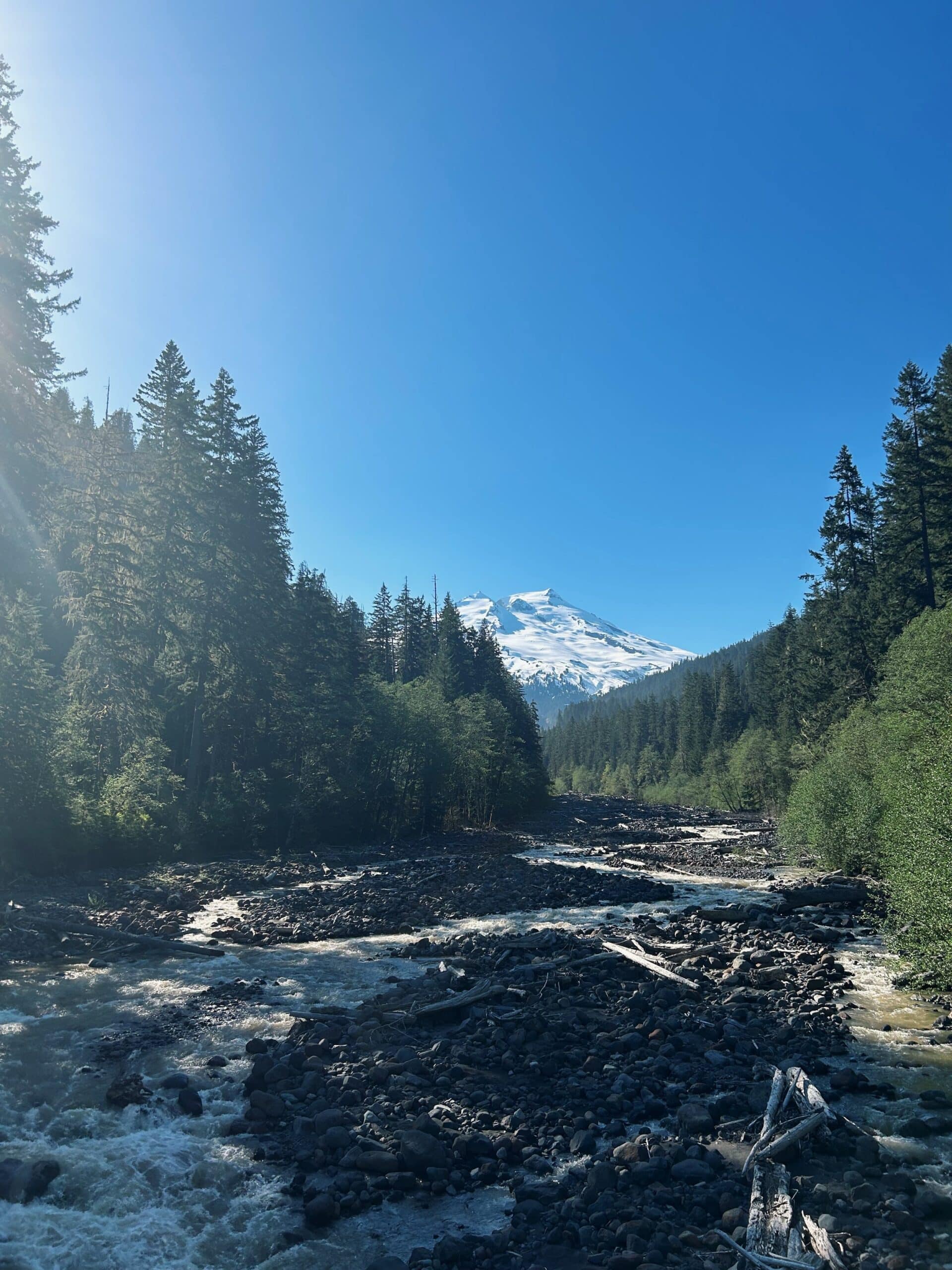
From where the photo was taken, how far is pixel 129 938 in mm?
15391

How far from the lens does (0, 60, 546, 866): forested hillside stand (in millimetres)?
18547

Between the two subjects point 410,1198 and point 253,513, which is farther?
point 253,513

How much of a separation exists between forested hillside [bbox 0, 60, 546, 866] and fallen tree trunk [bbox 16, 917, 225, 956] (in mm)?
7121

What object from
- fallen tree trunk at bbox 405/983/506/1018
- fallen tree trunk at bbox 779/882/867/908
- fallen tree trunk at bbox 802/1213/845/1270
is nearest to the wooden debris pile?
fallen tree trunk at bbox 802/1213/845/1270

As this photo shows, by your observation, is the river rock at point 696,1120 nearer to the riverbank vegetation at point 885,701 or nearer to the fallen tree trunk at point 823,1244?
the fallen tree trunk at point 823,1244

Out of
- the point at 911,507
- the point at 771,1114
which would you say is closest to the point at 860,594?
the point at 911,507

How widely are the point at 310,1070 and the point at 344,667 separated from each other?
35798 millimetres

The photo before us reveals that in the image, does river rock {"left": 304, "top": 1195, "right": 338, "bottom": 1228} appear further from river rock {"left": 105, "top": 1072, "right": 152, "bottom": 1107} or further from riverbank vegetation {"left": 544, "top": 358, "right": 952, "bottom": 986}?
riverbank vegetation {"left": 544, "top": 358, "right": 952, "bottom": 986}

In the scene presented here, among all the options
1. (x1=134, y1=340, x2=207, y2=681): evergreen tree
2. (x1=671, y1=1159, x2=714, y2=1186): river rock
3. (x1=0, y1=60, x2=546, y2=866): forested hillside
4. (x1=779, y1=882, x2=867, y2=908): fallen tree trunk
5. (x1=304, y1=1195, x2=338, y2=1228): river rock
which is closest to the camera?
(x1=304, y1=1195, x2=338, y2=1228): river rock


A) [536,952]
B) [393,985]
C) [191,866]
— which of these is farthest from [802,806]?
[191,866]

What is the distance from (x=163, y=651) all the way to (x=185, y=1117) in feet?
85.9

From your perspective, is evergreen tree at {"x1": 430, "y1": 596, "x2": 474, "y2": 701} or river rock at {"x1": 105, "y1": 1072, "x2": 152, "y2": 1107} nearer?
river rock at {"x1": 105, "y1": 1072, "x2": 152, "y2": 1107}

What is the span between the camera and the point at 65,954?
578 inches

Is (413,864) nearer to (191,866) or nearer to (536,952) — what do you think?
(191,866)
